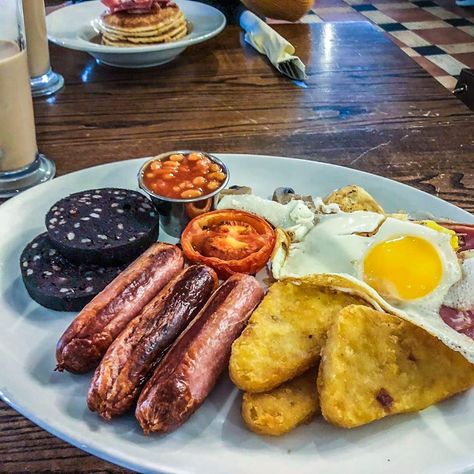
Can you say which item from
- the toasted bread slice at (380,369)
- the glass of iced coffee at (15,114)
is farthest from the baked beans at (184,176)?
the toasted bread slice at (380,369)

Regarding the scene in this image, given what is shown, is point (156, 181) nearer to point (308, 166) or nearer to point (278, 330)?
point (308, 166)

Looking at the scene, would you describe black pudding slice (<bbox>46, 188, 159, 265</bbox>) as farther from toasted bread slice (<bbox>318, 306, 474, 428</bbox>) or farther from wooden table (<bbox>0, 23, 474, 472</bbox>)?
toasted bread slice (<bbox>318, 306, 474, 428</bbox>)

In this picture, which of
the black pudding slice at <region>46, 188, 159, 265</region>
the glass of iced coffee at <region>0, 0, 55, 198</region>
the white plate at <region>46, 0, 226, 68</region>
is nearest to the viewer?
the black pudding slice at <region>46, 188, 159, 265</region>

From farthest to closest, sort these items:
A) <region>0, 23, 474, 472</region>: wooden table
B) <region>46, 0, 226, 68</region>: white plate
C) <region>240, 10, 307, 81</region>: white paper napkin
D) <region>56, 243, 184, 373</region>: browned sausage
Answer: <region>240, 10, 307, 81</region>: white paper napkin, <region>46, 0, 226, 68</region>: white plate, <region>0, 23, 474, 472</region>: wooden table, <region>56, 243, 184, 373</region>: browned sausage

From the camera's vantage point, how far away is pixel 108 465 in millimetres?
1254

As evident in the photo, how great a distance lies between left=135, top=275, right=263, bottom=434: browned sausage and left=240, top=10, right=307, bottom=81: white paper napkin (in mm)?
1670

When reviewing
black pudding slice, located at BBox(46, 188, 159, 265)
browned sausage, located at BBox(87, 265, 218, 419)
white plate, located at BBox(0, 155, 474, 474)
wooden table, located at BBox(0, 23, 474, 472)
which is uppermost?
browned sausage, located at BBox(87, 265, 218, 419)

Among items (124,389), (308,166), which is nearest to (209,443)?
(124,389)

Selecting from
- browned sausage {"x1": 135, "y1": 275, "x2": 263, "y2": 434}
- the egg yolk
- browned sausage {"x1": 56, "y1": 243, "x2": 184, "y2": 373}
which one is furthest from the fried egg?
browned sausage {"x1": 56, "y1": 243, "x2": 184, "y2": 373}

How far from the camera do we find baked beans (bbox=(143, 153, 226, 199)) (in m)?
1.89

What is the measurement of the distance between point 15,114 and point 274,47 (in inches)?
54.1

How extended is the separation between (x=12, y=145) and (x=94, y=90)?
0.77 metres

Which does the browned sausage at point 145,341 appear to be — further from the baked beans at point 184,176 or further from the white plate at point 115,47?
the white plate at point 115,47

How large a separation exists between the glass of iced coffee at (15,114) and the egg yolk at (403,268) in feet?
3.80
